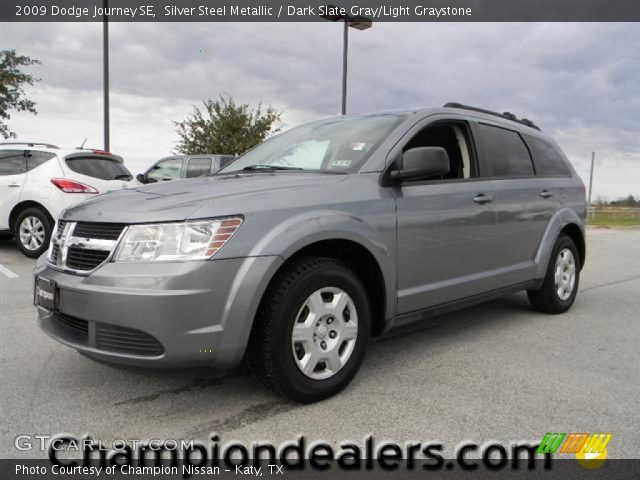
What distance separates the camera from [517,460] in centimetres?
243

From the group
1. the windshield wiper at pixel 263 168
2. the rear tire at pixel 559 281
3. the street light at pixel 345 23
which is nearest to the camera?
the windshield wiper at pixel 263 168

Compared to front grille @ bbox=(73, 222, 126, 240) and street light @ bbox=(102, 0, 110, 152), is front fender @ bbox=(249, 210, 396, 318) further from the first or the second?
street light @ bbox=(102, 0, 110, 152)

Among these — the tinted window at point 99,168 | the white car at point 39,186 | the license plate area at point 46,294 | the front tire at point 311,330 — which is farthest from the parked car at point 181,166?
the front tire at point 311,330

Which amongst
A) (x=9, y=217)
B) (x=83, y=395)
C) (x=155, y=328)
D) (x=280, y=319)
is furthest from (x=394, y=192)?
(x=9, y=217)

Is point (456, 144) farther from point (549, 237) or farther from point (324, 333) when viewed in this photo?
point (324, 333)

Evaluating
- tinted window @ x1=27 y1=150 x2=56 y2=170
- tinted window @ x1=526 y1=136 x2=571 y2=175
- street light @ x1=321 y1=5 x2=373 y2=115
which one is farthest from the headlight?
street light @ x1=321 y1=5 x2=373 y2=115

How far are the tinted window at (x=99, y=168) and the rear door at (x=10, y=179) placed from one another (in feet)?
2.39

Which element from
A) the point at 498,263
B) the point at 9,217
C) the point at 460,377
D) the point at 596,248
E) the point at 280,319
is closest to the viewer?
the point at 280,319

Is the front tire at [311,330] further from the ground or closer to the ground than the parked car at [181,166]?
closer to the ground

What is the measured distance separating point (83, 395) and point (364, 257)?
1757 mm

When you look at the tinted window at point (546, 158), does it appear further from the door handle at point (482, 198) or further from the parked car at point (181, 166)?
the parked car at point (181, 166)

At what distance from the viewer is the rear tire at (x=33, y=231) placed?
7.93 metres

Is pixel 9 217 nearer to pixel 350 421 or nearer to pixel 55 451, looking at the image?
pixel 55 451

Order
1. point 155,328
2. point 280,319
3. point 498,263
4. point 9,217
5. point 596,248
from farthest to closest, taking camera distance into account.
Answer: point 596,248 < point 9,217 < point 498,263 < point 280,319 < point 155,328
